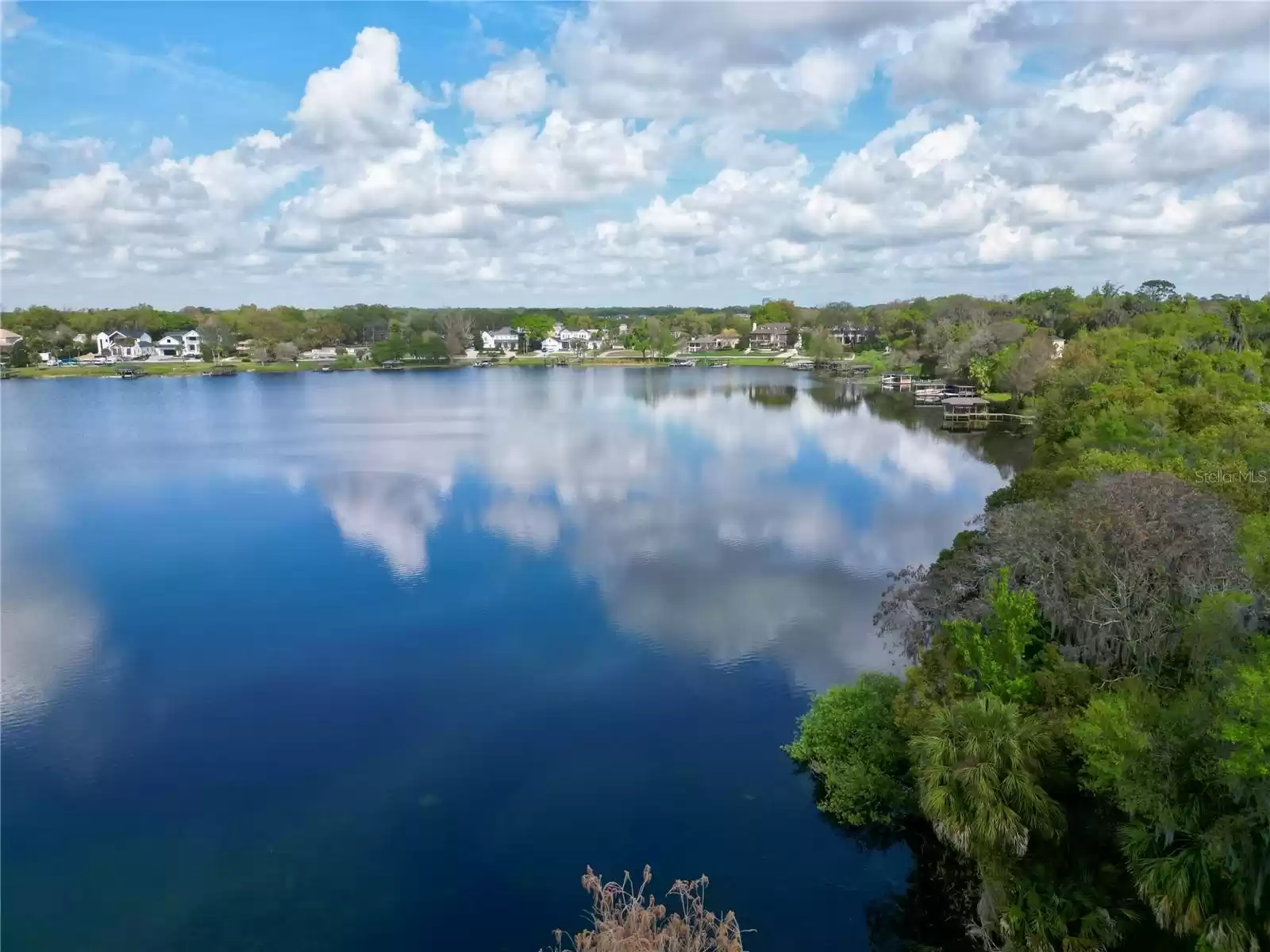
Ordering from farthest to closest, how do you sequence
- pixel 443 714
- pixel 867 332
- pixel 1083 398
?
pixel 867 332 → pixel 1083 398 → pixel 443 714

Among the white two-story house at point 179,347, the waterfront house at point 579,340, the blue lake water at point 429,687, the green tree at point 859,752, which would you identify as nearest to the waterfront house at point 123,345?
the white two-story house at point 179,347

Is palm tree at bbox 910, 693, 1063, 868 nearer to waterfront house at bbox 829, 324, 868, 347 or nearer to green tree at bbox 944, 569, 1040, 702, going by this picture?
green tree at bbox 944, 569, 1040, 702

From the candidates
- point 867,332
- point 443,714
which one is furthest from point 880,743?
point 867,332

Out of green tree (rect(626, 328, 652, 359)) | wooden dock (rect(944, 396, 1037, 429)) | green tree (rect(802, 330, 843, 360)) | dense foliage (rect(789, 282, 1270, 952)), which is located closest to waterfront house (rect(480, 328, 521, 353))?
green tree (rect(626, 328, 652, 359))

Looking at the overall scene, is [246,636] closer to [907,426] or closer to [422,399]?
[907,426]

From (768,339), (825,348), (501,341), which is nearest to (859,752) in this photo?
(825,348)
